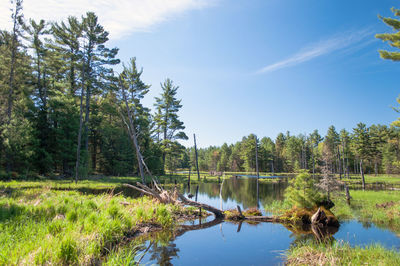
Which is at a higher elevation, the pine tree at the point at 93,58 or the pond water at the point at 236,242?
the pine tree at the point at 93,58

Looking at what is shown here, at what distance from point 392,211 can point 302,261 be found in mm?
11457

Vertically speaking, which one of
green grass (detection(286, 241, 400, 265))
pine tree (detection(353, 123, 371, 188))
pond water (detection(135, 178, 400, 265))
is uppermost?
pine tree (detection(353, 123, 371, 188))

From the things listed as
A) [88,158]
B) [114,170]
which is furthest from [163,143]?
[88,158]

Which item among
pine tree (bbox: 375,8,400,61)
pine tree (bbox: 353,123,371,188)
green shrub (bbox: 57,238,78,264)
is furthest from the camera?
pine tree (bbox: 353,123,371,188)

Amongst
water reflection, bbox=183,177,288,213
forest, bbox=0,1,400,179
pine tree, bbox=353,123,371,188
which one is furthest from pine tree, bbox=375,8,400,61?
pine tree, bbox=353,123,371,188

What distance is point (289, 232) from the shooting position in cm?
920

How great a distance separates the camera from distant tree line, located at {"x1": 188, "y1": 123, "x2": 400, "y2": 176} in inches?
2016

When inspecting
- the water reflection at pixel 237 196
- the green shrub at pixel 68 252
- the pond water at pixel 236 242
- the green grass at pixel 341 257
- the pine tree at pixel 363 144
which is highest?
the pine tree at pixel 363 144

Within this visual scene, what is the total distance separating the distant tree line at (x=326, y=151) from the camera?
168ft

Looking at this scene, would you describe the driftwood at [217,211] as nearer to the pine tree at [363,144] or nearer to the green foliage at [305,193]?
the green foliage at [305,193]

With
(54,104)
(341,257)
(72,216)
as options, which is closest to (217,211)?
(341,257)

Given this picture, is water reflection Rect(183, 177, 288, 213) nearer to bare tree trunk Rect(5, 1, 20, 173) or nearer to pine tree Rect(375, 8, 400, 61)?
pine tree Rect(375, 8, 400, 61)

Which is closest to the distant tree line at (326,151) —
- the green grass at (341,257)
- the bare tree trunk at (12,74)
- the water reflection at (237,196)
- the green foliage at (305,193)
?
the water reflection at (237,196)

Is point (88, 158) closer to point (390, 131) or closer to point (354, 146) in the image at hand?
point (354, 146)
